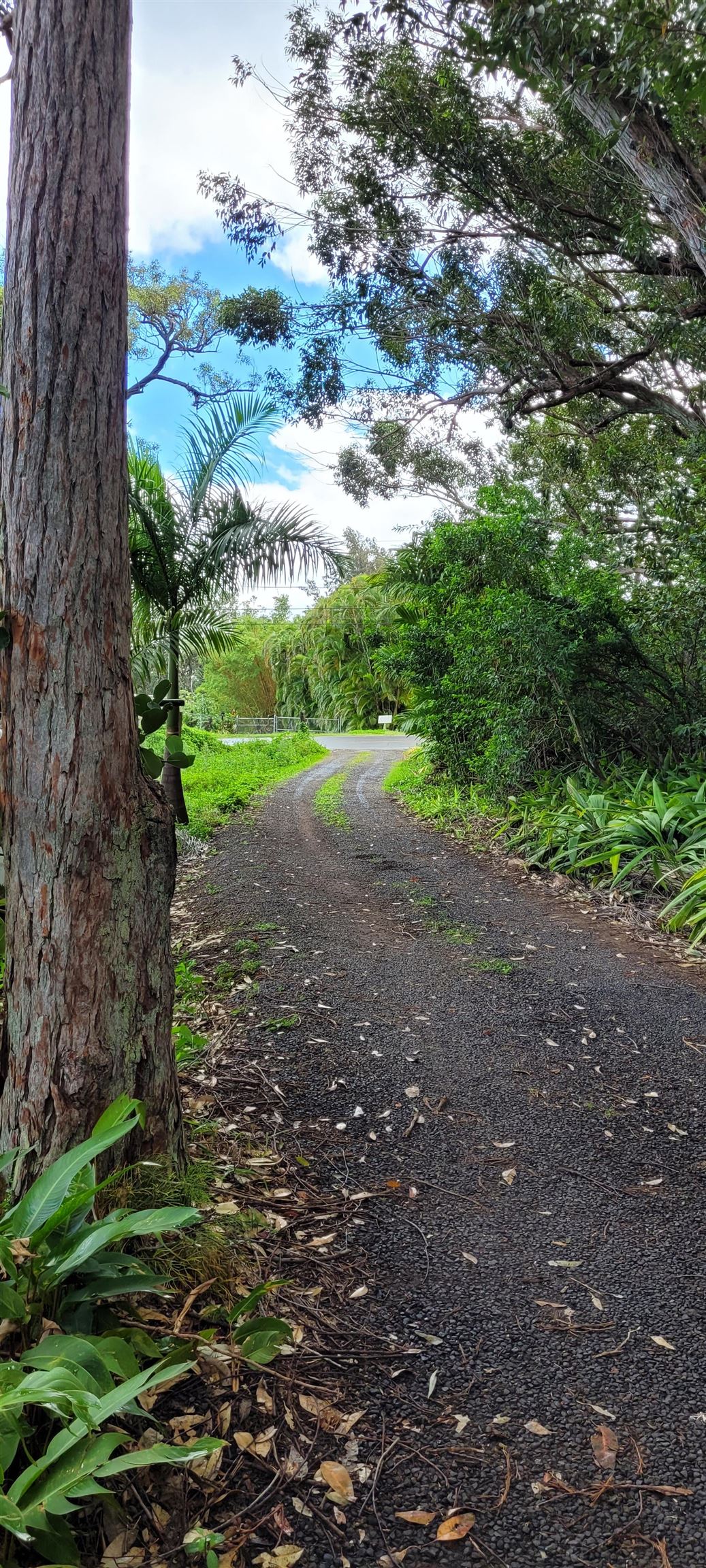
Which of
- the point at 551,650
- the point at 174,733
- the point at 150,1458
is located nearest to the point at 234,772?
the point at 174,733

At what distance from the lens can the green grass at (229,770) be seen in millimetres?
9328

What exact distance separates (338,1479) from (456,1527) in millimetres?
219

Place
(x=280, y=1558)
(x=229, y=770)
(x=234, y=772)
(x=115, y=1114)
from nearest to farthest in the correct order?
(x=280, y=1558)
(x=115, y=1114)
(x=234, y=772)
(x=229, y=770)

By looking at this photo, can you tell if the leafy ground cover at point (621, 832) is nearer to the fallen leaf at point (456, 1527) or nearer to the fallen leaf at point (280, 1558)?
the fallen leaf at point (456, 1527)

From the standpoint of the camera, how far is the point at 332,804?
10203mm

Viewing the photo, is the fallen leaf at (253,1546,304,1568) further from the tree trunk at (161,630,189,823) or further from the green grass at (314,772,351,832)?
the green grass at (314,772,351,832)

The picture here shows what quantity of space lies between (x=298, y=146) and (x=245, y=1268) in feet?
29.8

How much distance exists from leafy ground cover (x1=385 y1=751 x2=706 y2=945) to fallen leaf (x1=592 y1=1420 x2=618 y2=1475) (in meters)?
3.34

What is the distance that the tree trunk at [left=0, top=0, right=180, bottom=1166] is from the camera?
1.87 m

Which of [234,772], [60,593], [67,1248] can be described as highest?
[60,593]

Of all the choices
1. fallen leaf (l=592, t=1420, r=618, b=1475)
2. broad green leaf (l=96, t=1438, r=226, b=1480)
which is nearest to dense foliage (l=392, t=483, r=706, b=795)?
fallen leaf (l=592, t=1420, r=618, b=1475)

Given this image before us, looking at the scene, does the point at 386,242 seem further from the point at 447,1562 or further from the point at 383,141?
the point at 447,1562

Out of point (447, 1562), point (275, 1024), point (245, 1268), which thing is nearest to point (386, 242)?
point (275, 1024)

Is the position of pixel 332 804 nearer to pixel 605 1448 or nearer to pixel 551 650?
pixel 551 650
